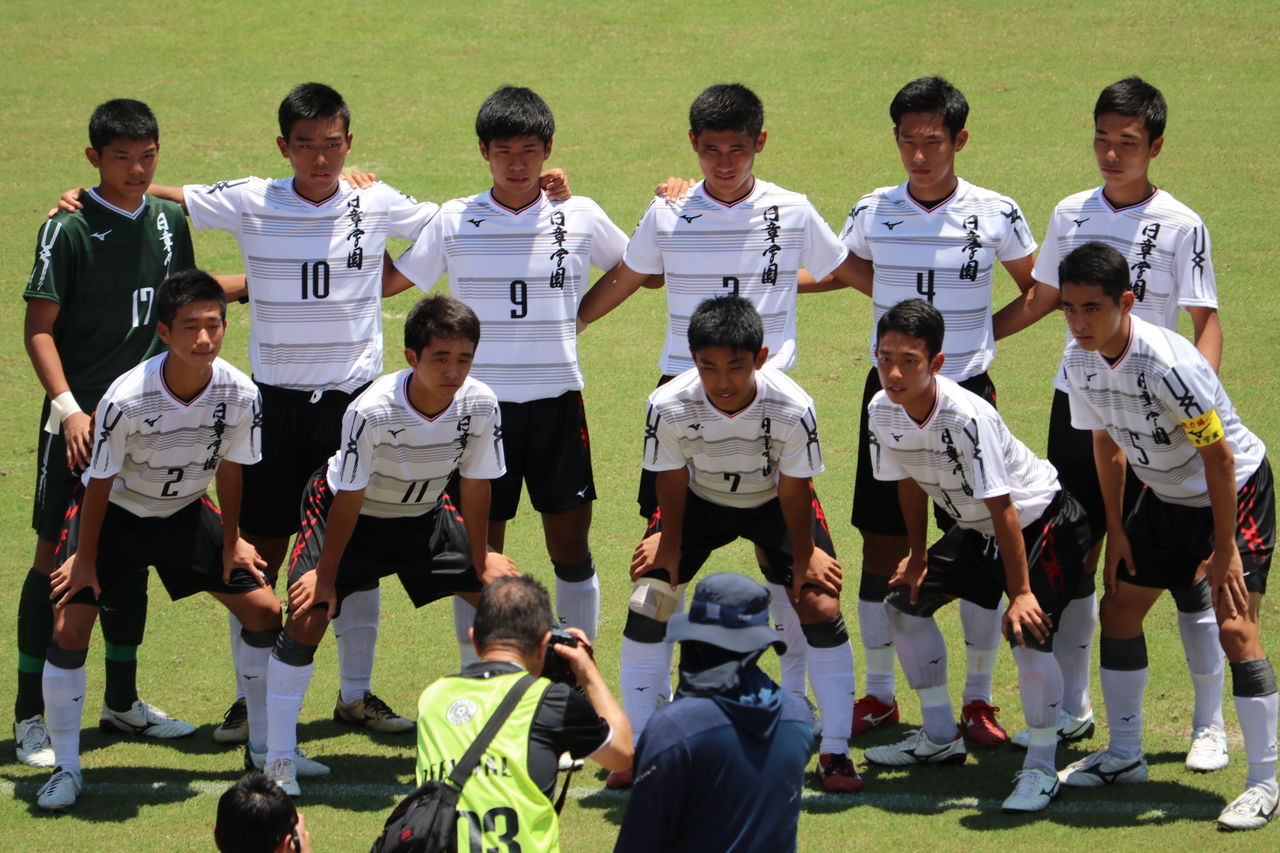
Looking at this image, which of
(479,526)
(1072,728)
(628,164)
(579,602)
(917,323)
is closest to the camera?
(917,323)

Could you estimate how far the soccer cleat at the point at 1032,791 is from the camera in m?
5.55

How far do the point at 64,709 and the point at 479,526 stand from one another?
169 cm

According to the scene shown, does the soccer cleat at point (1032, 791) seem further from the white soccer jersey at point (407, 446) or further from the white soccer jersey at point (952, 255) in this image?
the white soccer jersey at point (407, 446)

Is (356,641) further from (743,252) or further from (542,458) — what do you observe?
(743,252)

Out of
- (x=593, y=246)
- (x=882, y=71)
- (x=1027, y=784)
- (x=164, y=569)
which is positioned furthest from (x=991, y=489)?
(x=882, y=71)

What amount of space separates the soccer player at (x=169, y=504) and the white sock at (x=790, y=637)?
2.04m

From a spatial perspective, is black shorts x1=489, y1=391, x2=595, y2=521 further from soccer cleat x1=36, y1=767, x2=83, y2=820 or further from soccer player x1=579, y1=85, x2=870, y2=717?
soccer cleat x1=36, y1=767, x2=83, y2=820

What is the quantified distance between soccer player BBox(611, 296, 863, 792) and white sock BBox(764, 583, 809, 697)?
428mm

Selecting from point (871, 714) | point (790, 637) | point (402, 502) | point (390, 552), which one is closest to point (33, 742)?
point (390, 552)

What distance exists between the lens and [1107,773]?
5781 mm

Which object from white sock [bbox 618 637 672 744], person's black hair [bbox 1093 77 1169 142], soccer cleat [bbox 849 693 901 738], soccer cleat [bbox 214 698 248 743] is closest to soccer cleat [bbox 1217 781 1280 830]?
soccer cleat [bbox 849 693 901 738]

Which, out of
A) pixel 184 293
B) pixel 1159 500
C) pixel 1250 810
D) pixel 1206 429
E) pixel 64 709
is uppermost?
pixel 184 293

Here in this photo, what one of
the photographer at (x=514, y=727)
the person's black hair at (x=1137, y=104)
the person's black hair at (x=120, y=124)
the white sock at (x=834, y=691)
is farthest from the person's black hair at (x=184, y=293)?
the person's black hair at (x=1137, y=104)

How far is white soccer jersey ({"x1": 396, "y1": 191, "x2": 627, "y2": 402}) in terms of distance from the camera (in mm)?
6383
